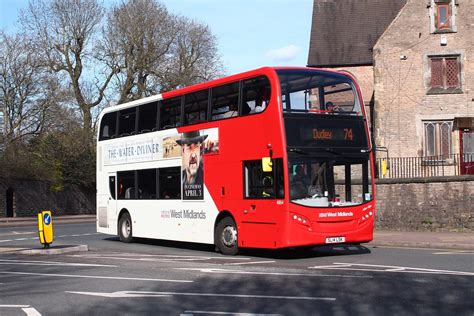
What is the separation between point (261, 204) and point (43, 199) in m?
39.4

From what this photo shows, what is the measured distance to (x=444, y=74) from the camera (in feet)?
108

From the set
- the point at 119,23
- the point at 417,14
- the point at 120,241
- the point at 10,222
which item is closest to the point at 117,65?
the point at 119,23

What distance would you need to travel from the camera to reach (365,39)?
40.4 metres

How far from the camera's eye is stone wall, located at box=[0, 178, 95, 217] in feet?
161

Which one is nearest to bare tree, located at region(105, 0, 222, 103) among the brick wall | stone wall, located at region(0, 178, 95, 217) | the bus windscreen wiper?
stone wall, located at region(0, 178, 95, 217)

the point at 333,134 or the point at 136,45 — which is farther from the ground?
the point at 136,45

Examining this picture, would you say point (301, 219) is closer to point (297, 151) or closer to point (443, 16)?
point (297, 151)

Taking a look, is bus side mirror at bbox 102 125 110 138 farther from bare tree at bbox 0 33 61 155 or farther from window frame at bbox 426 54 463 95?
bare tree at bbox 0 33 61 155

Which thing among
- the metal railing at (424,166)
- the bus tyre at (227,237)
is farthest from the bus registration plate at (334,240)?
the metal railing at (424,166)

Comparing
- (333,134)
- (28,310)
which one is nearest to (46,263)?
(28,310)

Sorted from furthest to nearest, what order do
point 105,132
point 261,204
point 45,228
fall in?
point 105,132 → point 45,228 → point 261,204

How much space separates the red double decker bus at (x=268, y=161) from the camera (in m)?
→ 15.3

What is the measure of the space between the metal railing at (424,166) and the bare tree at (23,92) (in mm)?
29634

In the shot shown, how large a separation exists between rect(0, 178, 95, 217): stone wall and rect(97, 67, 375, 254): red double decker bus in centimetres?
3249
